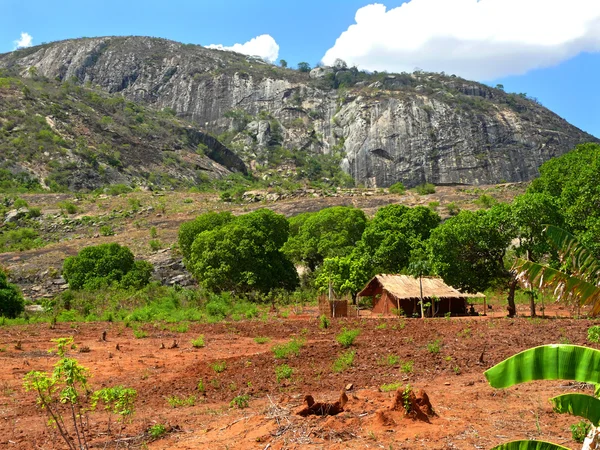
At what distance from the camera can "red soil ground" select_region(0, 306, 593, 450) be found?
6.46m

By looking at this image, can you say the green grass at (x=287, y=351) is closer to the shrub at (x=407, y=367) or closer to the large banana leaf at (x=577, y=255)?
the shrub at (x=407, y=367)

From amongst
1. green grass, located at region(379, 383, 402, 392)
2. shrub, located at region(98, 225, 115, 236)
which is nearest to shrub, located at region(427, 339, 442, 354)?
green grass, located at region(379, 383, 402, 392)

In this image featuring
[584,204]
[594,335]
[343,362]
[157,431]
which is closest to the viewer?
[157,431]

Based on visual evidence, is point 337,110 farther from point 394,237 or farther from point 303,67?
point 394,237

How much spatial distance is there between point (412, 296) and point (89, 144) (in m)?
61.1

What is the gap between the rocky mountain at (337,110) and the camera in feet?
337

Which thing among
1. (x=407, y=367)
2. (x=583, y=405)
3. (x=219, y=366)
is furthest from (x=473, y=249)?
(x=583, y=405)

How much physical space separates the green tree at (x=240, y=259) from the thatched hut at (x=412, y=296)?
835 centimetres

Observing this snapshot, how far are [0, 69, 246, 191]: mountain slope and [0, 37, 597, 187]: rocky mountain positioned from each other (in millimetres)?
19941

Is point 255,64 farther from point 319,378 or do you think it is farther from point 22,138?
Answer: point 319,378

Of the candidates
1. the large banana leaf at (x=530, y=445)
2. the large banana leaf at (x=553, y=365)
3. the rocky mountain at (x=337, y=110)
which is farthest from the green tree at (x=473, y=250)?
the rocky mountain at (x=337, y=110)

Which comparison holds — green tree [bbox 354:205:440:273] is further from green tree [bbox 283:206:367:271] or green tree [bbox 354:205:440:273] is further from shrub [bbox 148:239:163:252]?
shrub [bbox 148:239:163:252]

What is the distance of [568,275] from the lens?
5.20m

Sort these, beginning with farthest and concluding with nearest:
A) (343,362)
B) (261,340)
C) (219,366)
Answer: (261,340) → (219,366) → (343,362)
